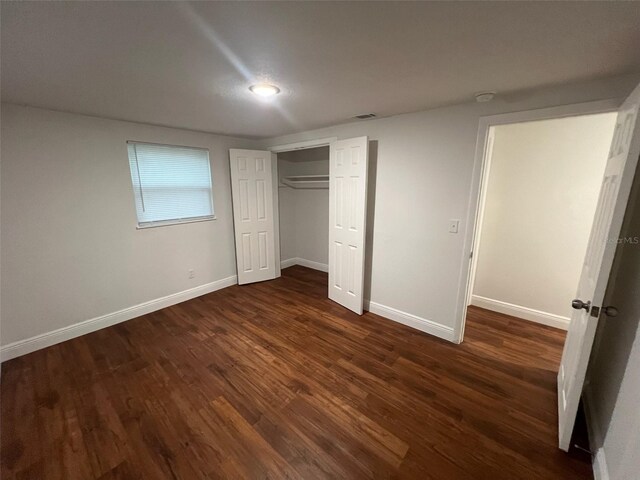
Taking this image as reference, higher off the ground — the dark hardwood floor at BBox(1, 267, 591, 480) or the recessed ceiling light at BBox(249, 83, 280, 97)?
the recessed ceiling light at BBox(249, 83, 280, 97)

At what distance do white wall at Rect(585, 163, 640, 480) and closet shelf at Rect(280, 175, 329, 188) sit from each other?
3.39m

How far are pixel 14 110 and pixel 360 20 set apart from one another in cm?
293

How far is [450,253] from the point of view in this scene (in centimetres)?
246

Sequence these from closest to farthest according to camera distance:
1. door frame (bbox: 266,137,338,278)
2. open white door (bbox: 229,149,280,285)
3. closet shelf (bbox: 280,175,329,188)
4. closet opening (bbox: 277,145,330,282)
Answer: door frame (bbox: 266,137,338,278) → open white door (bbox: 229,149,280,285) → closet shelf (bbox: 280,175,329,188) → closet opening (bbox: 277,145,330,282)

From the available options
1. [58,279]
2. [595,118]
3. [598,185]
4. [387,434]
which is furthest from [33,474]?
[595,118]

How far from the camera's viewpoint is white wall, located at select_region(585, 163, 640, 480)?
3.80ft

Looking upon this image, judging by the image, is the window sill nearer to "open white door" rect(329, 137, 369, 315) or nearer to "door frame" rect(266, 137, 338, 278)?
"door frame" rect(266, 137, 338, 278)

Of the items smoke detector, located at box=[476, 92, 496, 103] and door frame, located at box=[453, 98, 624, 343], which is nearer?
door frame, located at box=[453, 98, 624, 343]

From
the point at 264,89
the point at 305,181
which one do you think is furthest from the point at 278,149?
the point at 264,89

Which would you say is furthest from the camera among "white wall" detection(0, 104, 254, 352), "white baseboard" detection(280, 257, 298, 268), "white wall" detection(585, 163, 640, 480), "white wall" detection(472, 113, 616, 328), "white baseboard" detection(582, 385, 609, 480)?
"white baseboard" detection(280, 257, 298, 268)

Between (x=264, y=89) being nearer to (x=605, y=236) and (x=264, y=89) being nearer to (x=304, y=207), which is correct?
(x=605, y=236)

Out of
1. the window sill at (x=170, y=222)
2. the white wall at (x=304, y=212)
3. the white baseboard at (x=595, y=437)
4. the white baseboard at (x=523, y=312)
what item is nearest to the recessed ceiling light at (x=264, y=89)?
the window sill at (x=170, y=222)

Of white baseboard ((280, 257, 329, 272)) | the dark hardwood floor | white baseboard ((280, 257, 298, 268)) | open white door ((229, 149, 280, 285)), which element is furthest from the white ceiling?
white baseboard ((280, 257, 298, 268))

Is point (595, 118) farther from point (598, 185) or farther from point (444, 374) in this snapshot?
point (444, 374)
